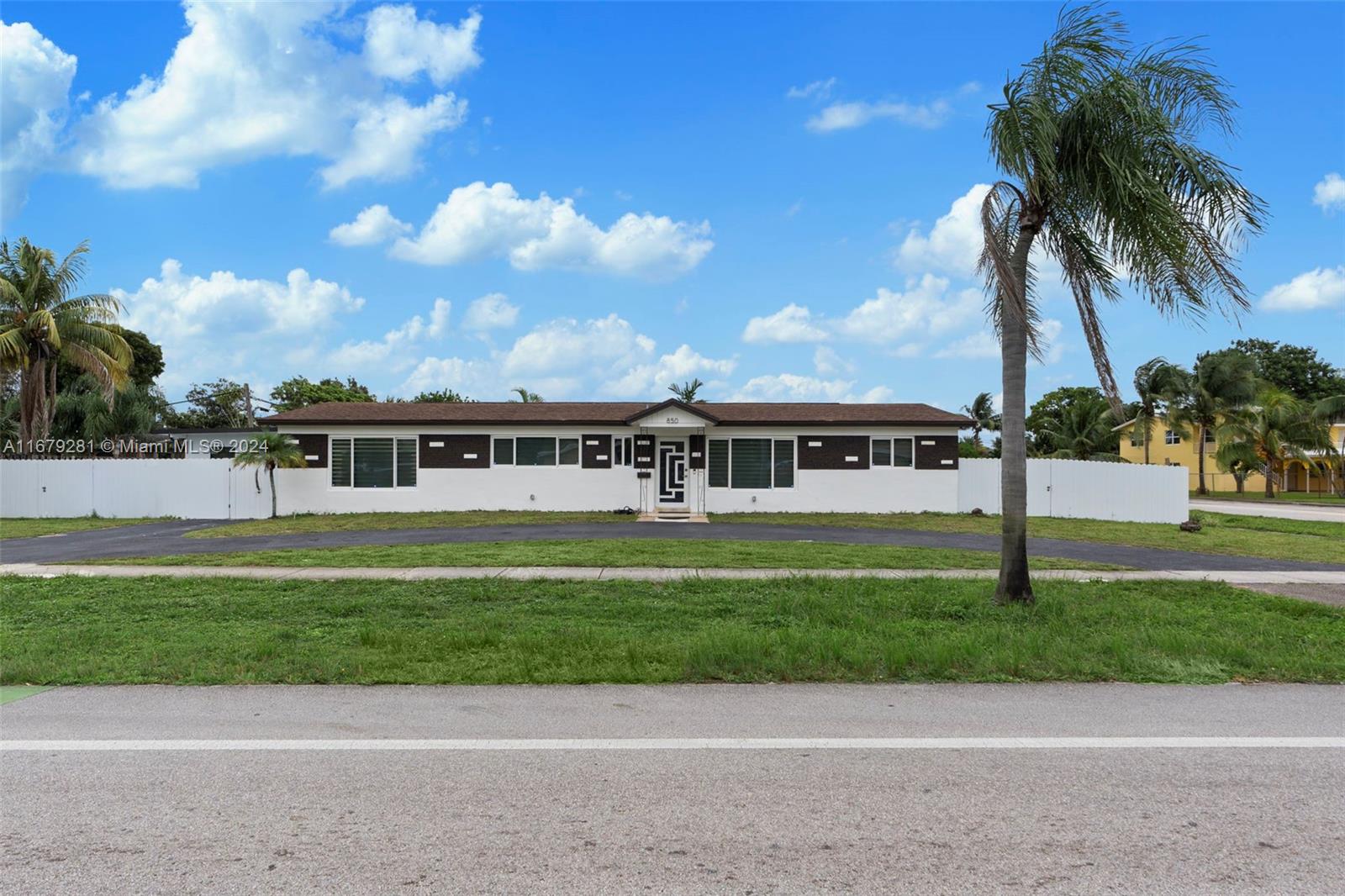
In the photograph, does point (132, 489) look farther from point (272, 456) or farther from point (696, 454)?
point (696, 454)

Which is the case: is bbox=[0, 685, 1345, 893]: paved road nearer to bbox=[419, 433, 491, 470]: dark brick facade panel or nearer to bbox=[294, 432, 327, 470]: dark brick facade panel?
bbox=[419, 433, 491, 470]: dark brick facade panel

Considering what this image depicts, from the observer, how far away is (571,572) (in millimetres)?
11742

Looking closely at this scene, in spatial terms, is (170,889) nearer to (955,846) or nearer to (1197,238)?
(955,846)

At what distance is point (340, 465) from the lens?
2425 cm

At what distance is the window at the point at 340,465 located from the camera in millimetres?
24219

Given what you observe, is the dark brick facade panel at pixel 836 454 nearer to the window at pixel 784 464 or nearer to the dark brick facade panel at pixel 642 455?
the window at pixel 784 464

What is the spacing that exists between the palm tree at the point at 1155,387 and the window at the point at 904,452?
25.6 meters

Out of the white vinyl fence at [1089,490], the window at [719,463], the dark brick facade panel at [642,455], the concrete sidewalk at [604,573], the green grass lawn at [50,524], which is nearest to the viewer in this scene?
the concrete sidewalk at [604,573]

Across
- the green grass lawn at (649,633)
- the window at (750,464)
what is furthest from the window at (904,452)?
the green grass lawn at (649,633)

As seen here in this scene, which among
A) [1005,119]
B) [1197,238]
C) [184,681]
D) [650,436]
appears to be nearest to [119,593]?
[184,681]

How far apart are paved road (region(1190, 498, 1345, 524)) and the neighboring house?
1328cm

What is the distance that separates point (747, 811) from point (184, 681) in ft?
15.5

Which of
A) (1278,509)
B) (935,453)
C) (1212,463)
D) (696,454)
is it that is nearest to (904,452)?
(935,453)

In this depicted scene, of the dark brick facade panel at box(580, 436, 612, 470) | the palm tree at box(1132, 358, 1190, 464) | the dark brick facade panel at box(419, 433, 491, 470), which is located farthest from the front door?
the palm tree at box(1132, 358, 1190, 464)
